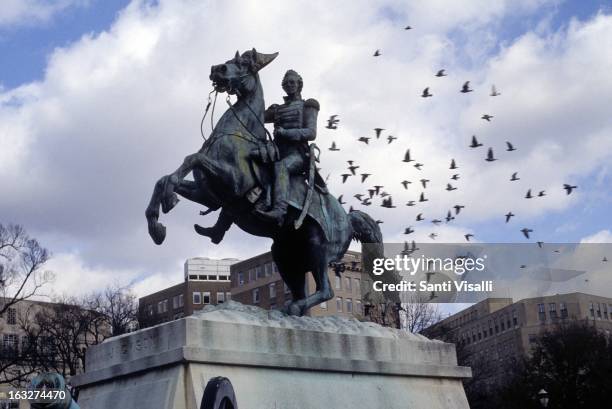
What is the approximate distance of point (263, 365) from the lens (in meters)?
9.16

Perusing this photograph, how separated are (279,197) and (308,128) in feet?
4.53

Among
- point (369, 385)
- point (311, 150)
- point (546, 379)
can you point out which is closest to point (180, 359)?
point (369, 385)

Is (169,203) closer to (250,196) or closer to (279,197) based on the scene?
(250,196)

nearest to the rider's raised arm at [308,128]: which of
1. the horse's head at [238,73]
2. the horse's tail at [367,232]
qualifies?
the horse's head at [238,73]

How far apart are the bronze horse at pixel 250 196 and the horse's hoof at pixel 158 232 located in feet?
0.04

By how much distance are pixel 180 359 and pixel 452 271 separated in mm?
20310

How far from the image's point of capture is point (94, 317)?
50.2 m

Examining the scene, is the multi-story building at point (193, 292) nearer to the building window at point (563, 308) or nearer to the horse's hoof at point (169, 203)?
the building window at point (563, 308)

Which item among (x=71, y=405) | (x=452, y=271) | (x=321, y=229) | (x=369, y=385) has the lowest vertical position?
(x=71, y=405)

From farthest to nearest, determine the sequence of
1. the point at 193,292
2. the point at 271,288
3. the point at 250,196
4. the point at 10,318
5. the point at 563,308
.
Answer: the point at 563,308 → the point at 193,292 → the point at 271,288 → the point at 10,318 → the point at 250,196

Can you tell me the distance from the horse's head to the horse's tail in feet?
8.13

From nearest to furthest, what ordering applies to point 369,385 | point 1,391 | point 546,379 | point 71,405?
1. point 71,405
2. point 369,385
3. point 546,379
4. point 1,391

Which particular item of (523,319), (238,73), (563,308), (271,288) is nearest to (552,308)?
(563,308)

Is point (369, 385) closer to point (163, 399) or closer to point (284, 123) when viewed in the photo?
point (163, 399)
